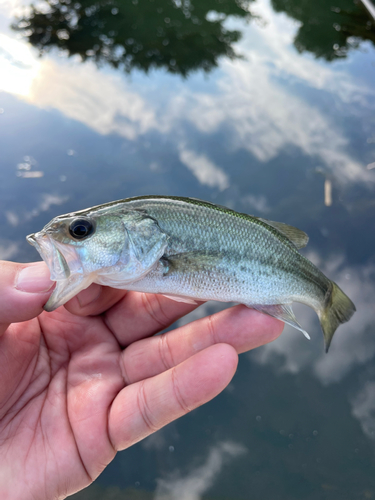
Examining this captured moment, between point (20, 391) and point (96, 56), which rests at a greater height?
point (96, 56)

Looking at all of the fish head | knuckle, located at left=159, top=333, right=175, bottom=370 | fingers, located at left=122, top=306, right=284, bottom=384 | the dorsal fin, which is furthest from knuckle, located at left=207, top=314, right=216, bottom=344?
the dorsal fin

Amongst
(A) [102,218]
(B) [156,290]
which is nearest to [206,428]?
(B) [156,290]

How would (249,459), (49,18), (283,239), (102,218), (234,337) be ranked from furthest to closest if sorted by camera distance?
(49,18)
(249,459)
(283,239)
(234,337)
(102,218)

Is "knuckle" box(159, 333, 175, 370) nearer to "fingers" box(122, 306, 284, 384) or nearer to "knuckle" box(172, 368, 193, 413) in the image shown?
"fingers" box(122, 306, 284, 384)

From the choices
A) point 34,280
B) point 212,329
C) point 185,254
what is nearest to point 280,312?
point 212,329

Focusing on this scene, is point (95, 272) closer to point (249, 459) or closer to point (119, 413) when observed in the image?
point (119, 413)

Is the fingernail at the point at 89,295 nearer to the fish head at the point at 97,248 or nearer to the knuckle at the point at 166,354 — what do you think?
the fish head at the point at 97,248

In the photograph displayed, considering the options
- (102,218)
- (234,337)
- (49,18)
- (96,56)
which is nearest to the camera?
(102,218)

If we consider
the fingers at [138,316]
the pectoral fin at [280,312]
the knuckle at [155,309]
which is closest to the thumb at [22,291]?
the fingers at [138,316]
